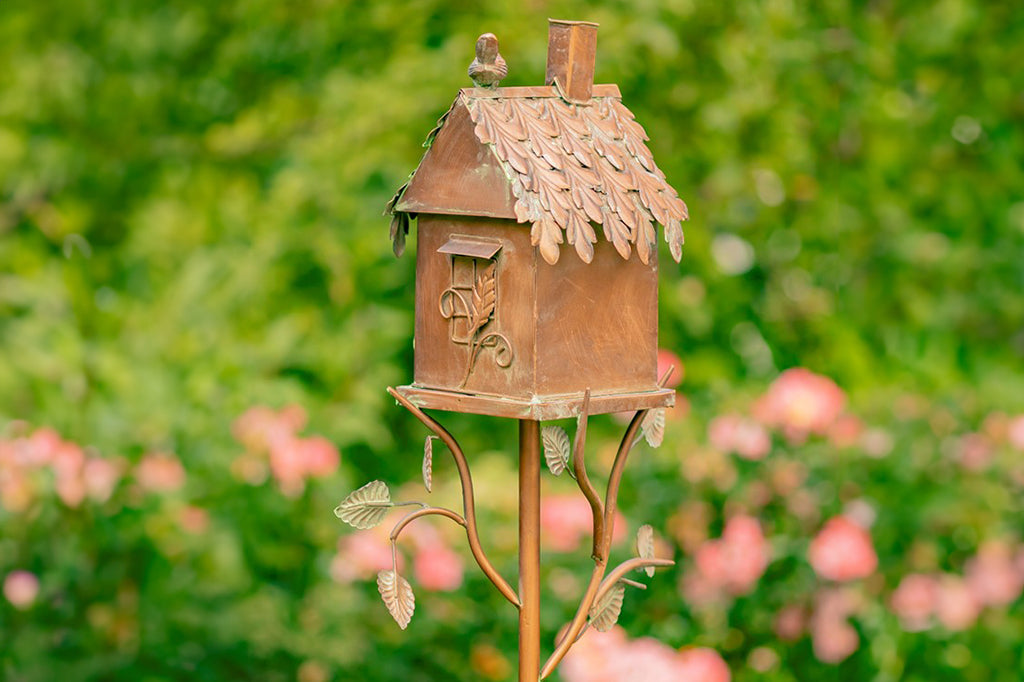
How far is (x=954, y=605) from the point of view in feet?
9.00

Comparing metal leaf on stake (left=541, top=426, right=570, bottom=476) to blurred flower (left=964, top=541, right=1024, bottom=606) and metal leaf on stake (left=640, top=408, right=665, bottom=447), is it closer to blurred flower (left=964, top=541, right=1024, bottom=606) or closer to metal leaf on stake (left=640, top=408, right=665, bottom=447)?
metal leaf on stake (left=640, top=408, right=665, bottom=447)

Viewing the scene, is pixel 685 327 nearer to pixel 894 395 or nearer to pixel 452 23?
pixel 894 395

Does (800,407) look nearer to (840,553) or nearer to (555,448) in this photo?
(840,553)

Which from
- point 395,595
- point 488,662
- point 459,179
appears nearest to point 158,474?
point 488,662

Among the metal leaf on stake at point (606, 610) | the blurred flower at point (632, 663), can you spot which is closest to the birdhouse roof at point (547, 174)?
the metal leaf on stake at point (606, 610)

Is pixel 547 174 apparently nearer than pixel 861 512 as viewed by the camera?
Yes

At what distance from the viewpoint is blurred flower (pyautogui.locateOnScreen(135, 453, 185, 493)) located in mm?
2725

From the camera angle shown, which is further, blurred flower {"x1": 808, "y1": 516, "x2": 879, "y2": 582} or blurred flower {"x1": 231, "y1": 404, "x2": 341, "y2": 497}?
blurred flower {"x1": 231, "y1": 404, "x2": 341, "y2": 497}

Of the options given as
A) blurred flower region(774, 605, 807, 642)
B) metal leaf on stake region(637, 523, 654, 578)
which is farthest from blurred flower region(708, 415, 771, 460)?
metal leaf on stake region(637, 523, 654, 578)

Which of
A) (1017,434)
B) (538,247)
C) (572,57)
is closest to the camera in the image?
(538,247)

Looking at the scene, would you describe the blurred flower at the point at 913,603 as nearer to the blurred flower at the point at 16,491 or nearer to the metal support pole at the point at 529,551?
the metal support pole at the point at 529,551

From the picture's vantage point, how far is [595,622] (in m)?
1.59

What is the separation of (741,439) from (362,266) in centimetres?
100

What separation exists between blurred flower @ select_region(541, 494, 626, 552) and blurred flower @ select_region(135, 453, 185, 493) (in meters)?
0.74
